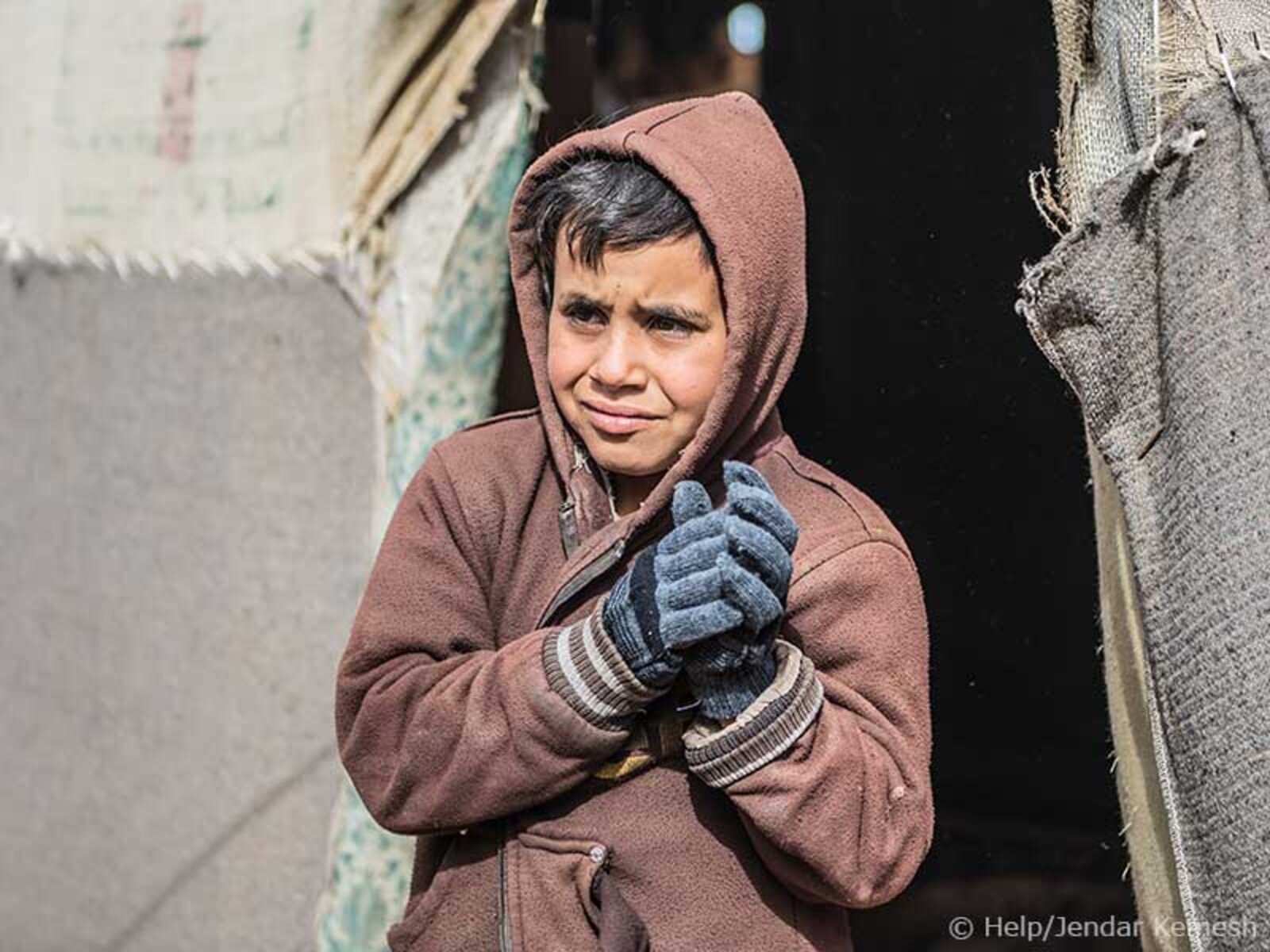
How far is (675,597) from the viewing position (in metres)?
1.73

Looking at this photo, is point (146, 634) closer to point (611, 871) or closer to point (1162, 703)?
point (611, 871)

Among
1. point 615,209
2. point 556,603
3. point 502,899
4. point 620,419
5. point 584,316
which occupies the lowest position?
point 502,899

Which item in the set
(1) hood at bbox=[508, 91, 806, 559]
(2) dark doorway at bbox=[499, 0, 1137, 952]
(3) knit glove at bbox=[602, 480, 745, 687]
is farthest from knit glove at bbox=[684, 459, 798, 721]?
(2) dark doorway at bbox=[499, 0, 1137, 952]

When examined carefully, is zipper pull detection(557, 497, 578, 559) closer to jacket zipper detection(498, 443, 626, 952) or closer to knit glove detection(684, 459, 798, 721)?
jacket zipper detection(498, 443, 626, 952)

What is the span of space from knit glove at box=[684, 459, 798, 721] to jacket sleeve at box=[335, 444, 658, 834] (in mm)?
88

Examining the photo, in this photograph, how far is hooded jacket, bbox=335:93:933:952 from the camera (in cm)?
181

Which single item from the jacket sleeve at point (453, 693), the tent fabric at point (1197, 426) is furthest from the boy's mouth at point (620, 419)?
the tent fabric at point (1197, 426)

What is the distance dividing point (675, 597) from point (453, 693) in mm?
332

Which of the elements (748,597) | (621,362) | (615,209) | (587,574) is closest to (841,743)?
(748,597)

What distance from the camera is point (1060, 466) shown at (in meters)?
2.57

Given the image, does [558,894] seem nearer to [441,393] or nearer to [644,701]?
[644,701]

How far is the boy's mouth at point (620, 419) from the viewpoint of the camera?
1.94m

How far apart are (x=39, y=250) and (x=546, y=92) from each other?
129 centimetres

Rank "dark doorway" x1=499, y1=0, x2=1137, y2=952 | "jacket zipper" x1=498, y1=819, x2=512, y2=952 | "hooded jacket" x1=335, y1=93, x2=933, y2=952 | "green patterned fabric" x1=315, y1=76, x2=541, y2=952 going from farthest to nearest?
"green patterned fabric" x1=315, y1=76, x2=541, y2=952 < "dark doorway" x1=499, y1=0, x2=1137, y2=952 < "jacket zipper" x1=498, y1=819, x2=512, y2=952 < "hooded jacket" x1=335, y1=93, x2=933, y2=952
